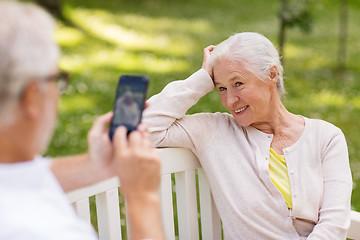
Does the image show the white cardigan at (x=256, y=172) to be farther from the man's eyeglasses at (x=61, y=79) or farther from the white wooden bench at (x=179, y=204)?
the man's eyeglasses at (x=61, y=79)

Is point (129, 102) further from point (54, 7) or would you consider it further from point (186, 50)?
point (54, 7)

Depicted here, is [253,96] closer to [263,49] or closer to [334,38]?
[263,49]

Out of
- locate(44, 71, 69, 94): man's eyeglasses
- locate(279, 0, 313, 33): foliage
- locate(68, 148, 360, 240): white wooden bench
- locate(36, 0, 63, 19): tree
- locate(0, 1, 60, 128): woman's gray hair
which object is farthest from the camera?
locate(36, 0, 63, 19): tree

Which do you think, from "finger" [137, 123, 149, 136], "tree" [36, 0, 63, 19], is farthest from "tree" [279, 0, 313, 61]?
"finger" [137, 123, 149, 136]

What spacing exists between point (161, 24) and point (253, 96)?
9.33 meters

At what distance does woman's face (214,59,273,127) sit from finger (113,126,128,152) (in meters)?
1.04

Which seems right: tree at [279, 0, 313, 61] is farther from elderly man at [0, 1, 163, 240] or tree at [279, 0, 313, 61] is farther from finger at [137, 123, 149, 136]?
elderly man at [0, 1, 163, 240]

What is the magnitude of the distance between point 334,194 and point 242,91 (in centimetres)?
62

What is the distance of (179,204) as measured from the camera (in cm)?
279

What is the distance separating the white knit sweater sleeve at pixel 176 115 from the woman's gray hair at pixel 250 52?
0.45 ft

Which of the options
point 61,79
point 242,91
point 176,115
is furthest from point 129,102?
point 242,91

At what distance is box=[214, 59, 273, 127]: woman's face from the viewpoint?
2643mm

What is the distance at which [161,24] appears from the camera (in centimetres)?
1177

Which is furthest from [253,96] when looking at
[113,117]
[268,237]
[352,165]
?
[352,165]
